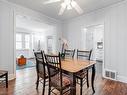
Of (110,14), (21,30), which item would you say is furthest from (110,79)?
(21,30)

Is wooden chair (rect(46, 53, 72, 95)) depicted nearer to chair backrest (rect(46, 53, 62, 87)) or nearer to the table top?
chair backrest (rect(46, 53, 62, 87))

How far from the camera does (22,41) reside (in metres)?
8.88

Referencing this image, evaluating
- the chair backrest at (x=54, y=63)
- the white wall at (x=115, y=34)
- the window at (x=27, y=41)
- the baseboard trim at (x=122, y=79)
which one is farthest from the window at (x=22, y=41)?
the baseboard trim at (x=122, y=79)

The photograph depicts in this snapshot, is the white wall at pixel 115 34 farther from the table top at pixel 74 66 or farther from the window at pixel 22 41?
the window at pixel 22 41

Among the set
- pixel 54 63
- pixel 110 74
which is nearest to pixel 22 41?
pixel 110 74

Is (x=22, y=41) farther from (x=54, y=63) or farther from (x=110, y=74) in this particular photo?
(x=54, y=63)

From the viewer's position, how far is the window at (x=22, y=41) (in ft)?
28.2

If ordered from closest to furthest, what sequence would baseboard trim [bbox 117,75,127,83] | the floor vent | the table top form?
1. the table top
2. baseboard trim [bbox 117,75,127,83]
3. the floor vent

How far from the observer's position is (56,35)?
598 cm

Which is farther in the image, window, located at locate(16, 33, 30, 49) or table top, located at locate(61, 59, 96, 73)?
window, located at locate(16, 33, 30, 49)

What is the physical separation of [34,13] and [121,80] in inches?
156

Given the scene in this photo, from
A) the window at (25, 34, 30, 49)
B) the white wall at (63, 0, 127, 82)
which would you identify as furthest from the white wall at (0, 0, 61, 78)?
the window at (25, 34, 30, 49)

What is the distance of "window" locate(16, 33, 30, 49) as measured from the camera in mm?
8586

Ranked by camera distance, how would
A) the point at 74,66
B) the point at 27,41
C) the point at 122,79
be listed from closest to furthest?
the point at 74,66, the point at 122,79, the point at 27,41
